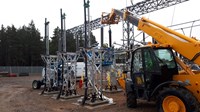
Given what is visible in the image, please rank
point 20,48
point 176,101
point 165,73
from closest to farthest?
point 176,101 < point 165,73 < point 20,48

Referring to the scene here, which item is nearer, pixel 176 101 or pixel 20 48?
pixel 176 101

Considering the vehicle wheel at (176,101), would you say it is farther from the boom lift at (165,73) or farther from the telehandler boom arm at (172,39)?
the telehandler boom arm at (172,39)

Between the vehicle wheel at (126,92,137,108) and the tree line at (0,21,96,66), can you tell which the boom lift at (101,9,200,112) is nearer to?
the vehicle wheel at (126,92,137,108)

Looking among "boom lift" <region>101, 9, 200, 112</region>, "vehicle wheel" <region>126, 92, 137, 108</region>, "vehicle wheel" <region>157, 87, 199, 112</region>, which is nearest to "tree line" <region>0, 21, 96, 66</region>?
"vehicle wheel" <region>126, 92, 137, 108</region>

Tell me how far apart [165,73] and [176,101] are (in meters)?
1.24

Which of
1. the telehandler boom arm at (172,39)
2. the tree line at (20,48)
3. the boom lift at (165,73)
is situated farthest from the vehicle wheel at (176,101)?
the tree line at (20,48)

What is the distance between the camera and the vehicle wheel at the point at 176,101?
7.42 m

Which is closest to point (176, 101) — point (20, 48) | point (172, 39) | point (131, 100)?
point (172, 39)

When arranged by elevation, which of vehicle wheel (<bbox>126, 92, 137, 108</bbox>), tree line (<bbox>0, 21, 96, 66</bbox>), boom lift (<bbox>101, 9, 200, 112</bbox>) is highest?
tree line (<bbox>0, 21, 96, 66</bbox>)

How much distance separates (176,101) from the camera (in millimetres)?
7871

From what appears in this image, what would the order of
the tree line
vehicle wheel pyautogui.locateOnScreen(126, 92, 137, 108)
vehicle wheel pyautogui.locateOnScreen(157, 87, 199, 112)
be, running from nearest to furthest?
vehicle wheel pyautogui.locateOnScreen(157, 87, 199, 112) → vehicle wheel pyautogui.locateOnScreen(126, 92, 137, 108) → the tree line

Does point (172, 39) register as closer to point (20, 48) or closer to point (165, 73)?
point (165, 73)

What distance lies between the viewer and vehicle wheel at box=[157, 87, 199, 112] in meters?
7.42

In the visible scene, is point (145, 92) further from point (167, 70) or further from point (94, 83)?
point (94, 83)
